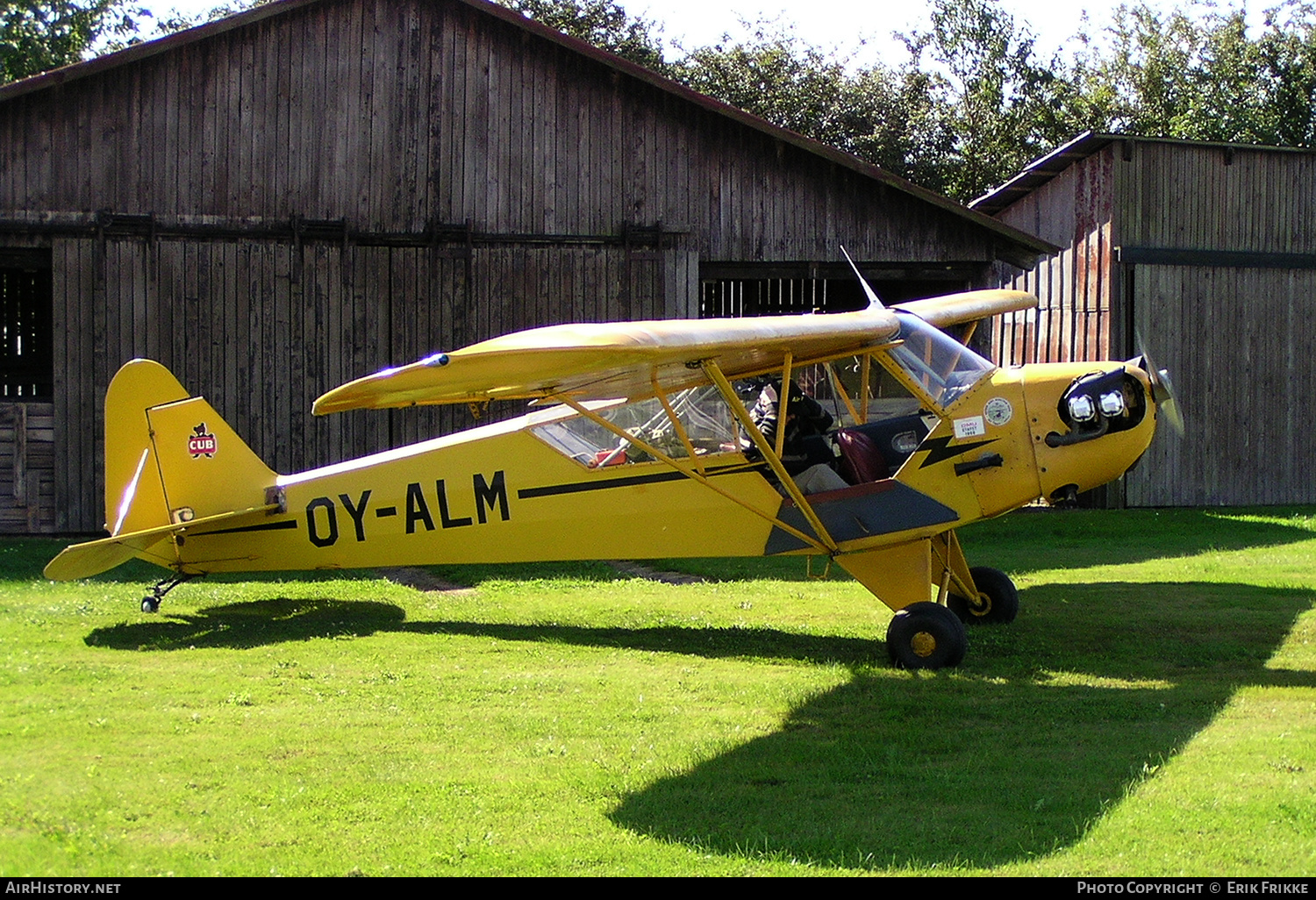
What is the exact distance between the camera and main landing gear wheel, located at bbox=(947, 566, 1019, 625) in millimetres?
10594

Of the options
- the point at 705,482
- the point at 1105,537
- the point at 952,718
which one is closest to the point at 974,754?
the point at 952,718

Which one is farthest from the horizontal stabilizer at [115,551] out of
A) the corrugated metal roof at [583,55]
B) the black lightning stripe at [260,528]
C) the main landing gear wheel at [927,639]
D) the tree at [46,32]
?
the tree at [46,32]

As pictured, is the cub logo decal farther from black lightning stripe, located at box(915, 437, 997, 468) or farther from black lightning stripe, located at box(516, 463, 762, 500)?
black lightning stripe, located at box(915, 437, 997, 468)

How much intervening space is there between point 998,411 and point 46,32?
37.7 meters

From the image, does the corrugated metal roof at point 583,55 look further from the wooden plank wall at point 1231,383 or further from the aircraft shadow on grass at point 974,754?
the aircraft shadow on grass at point 974,754

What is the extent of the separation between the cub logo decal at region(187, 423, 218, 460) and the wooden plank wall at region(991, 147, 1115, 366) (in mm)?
14106

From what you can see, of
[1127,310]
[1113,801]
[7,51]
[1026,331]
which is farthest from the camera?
[7,51]

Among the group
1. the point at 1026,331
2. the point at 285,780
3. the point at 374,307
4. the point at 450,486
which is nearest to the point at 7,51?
the point at 374,307

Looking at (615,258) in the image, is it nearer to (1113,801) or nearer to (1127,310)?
(1127,310)

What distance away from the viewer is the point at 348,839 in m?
5.47

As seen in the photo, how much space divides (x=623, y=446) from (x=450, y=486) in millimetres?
1473

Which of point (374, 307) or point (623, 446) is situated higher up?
point (374, 307)

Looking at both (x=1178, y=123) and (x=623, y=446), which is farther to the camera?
(x=1178, y=123)

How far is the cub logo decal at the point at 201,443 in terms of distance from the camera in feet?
35.9
